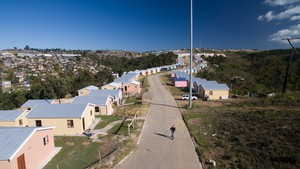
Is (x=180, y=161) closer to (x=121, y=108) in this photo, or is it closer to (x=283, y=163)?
(x=283, y=163)

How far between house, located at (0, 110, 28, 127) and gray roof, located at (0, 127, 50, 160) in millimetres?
8444

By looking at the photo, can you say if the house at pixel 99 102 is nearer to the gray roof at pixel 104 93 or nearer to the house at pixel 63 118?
the gray roof at pixel 104 93

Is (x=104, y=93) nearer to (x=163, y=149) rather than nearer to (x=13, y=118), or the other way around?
(x=13, y=118)

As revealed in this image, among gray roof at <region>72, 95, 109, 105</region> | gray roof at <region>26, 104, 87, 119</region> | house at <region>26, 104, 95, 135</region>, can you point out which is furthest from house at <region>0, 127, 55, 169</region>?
gray roof at <region>72, 95, 109, 105</region>

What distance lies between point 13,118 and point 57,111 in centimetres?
507

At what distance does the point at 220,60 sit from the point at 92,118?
9558 centimetres

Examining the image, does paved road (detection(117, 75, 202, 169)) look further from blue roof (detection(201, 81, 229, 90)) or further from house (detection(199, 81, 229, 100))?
blue roof (detection(201, 81, 229, 90))

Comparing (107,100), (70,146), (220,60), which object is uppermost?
(220,60)

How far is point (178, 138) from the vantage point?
19469 millimetres

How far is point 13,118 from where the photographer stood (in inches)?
896

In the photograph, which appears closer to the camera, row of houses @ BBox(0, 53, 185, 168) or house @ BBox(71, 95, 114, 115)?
row of houses @ BBox(0, 53, 185, 168)

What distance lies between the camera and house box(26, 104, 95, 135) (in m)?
21.9

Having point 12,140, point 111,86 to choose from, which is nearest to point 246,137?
point 12,140

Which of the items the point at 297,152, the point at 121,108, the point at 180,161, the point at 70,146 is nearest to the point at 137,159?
the point at 180,161
